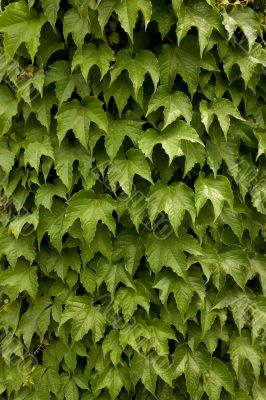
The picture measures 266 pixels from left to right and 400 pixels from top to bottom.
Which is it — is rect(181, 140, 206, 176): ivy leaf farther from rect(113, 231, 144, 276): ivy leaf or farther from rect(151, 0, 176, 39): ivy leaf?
rect(151, 0, 176, 39): ivy leaf

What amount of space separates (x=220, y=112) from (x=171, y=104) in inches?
9.7

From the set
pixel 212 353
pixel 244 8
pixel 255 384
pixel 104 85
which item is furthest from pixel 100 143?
pixel 255 384

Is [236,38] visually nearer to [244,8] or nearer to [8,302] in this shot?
[244,8]

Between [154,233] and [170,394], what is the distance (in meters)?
0.83

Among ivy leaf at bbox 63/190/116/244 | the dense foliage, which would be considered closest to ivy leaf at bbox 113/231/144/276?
the dense foliage

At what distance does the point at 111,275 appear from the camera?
2.44 meters

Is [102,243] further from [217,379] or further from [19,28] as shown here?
[19,28]

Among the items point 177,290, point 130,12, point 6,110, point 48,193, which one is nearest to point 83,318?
point 177,290

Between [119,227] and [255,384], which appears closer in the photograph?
[119,227]

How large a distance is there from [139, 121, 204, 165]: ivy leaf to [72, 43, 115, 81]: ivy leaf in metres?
0.35

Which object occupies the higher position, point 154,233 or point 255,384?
point 154,233

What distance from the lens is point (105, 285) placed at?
2.51 meters

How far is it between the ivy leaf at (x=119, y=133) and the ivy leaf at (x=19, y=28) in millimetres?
481

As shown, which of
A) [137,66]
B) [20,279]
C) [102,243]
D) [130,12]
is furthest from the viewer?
[20,279]
